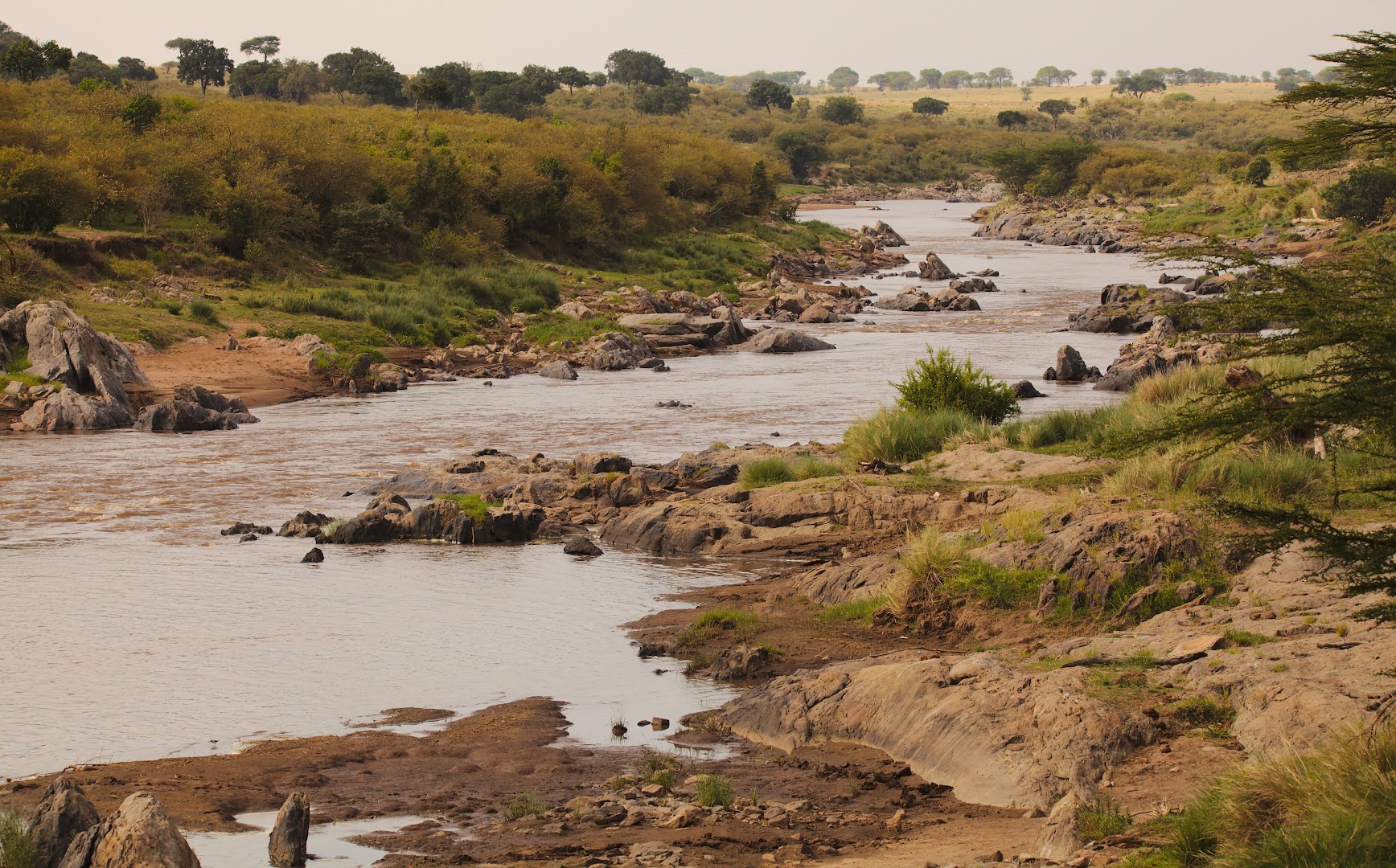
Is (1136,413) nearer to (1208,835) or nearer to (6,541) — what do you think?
(1208,835)

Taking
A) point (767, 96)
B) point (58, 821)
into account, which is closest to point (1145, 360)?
point (58, 821)

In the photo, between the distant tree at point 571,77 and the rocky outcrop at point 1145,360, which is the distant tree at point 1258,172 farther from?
the distant tree at point 571,77

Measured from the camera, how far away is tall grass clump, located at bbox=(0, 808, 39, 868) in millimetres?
6773

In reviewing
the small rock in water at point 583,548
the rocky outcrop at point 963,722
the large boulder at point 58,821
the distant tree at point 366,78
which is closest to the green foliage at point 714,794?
the rocky outcrop at point 963,722

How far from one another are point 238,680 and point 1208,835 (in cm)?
895

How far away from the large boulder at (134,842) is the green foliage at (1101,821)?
4.61m

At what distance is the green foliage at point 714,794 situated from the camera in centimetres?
847

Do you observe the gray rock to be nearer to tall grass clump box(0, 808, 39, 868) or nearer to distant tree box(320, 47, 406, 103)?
tall grass clump box(0, 808, 39, 868)

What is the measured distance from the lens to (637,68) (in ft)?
518

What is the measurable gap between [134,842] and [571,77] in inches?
5795

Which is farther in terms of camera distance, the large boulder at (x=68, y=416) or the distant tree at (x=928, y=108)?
the distant tree at (x=928, y=108)

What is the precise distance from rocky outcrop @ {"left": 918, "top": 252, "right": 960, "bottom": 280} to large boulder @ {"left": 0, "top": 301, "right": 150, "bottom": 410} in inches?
1483

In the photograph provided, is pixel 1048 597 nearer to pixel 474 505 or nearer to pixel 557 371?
pixel 474 505

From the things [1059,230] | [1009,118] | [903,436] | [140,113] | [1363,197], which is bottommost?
[903,436]
